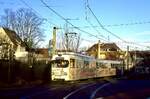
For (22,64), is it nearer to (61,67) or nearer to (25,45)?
(61,67)

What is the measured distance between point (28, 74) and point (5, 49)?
19.9 ft

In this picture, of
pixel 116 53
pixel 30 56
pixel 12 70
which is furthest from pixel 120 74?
pixel 116 53

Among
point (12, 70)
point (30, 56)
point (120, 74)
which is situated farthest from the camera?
point (120, 74)

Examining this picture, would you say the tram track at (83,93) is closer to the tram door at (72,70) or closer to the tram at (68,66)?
the tram door at (72,70)

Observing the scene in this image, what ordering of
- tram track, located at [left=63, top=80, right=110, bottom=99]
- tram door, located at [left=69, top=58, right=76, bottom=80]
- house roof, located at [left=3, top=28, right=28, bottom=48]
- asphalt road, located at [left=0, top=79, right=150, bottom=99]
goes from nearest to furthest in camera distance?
asphalt road, located at [left=0, top=79, right=150, bottom=99], tram track, located at [left=63, top=80, right=110, bottom=99], tram door, located at [left=69, top=58, right=76, bottom=80], house roof, located at [left=3, top=28, right=28, bottom=48]

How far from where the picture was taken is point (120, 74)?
81.6 m

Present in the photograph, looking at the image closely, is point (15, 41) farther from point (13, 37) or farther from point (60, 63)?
point (60, 63)

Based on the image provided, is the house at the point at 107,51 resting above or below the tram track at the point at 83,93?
above

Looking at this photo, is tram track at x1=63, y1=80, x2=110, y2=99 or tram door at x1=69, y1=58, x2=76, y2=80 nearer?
tram track at x1=63, y1=80, x2=110, y2=99

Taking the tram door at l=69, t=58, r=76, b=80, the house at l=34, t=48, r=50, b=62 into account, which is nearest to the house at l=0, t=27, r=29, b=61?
the house at l=34, t=48, r=50, b=62

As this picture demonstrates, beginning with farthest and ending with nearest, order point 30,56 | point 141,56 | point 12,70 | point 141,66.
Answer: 1. point 141,56
2. point 141,66
3. point 30,56
4. point 12,70

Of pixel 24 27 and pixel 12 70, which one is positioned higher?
pixel 24 27

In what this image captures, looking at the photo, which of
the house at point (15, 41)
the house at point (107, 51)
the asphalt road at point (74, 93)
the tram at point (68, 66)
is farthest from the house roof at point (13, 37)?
the asphalt road at point (74, 93)

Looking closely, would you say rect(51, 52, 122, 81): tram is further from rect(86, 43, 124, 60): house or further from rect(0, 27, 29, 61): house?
rect(86, 43, 124, 60): house
